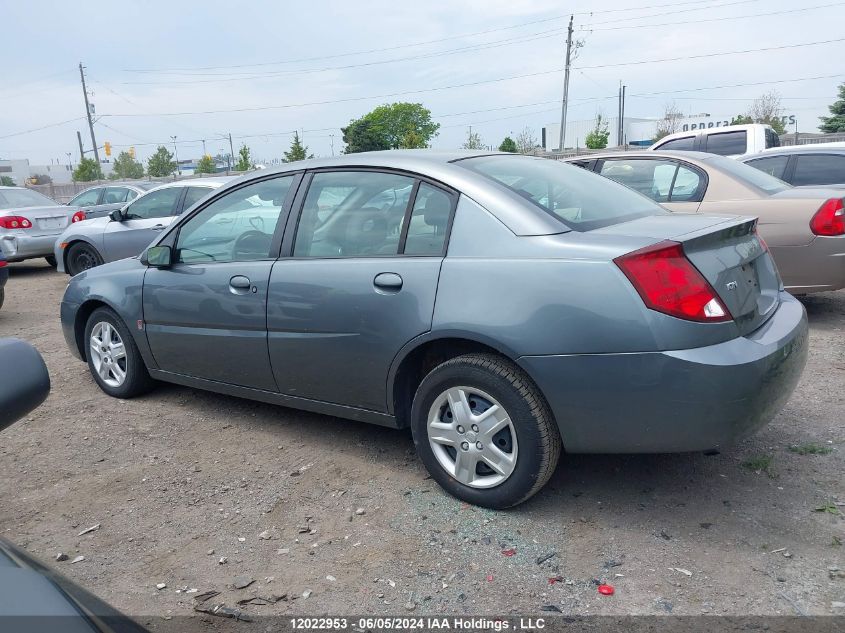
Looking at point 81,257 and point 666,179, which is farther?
point 81,257

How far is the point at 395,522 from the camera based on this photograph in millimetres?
3135

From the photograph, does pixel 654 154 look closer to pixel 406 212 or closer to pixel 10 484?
pixel 406 212

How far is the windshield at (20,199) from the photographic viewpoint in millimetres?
11633

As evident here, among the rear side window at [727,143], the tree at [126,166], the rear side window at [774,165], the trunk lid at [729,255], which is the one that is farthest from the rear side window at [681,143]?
the tree at [126,166]

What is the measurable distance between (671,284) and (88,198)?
15.7m

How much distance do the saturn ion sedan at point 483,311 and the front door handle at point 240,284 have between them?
1cm

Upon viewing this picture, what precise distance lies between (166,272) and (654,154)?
4662mm

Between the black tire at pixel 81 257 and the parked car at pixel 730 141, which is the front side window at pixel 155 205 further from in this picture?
the parked car at pixel 730 141

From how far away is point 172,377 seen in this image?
177 inches

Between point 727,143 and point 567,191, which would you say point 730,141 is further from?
point 567,191

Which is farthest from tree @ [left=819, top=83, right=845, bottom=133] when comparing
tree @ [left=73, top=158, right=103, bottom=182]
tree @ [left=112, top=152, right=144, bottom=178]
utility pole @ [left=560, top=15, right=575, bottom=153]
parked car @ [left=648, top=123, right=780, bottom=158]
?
tree @ [left=112, top=152, right=144, bottom=178]

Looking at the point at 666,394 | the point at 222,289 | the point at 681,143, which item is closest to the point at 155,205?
the point at 222,289

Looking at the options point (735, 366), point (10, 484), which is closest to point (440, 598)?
point (735, 366)

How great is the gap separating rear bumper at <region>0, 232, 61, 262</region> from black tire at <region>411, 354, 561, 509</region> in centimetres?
1038
